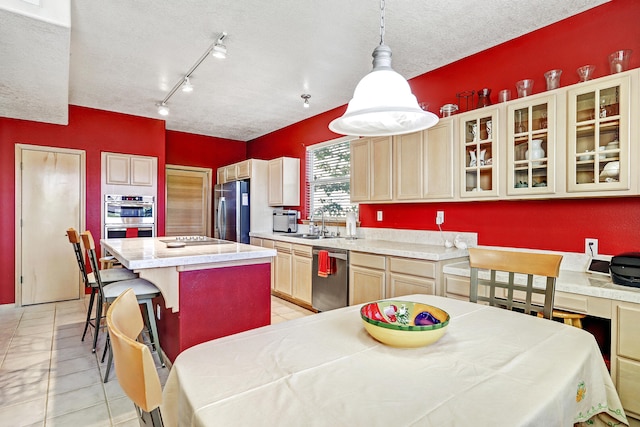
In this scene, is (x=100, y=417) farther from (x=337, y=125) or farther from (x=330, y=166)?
(x=330, y=166)

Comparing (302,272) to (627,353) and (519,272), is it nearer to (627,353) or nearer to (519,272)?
(519,272)

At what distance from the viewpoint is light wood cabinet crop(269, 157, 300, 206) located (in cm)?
545

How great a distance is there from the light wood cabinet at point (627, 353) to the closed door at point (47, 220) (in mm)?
5850

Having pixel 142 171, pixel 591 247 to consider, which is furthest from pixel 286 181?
pixel 591 247

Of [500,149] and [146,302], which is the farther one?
[500,149]

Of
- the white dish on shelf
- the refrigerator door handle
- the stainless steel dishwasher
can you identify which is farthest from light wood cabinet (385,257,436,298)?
the refrigerator door handle

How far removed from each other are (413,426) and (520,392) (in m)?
0.36

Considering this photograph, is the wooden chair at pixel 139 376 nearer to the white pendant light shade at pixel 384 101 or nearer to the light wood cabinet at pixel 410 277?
the white pendant light shade at pixel 384 101

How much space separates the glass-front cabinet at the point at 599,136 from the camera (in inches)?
83.8

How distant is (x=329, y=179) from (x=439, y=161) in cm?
209

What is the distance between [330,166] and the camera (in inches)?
198

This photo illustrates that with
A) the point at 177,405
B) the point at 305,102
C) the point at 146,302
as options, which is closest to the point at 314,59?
the point at 305,102

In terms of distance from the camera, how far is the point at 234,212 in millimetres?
5672

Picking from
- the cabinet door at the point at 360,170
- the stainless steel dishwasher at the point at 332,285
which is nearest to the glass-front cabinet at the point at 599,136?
the cabinet door at the point at 360,170
